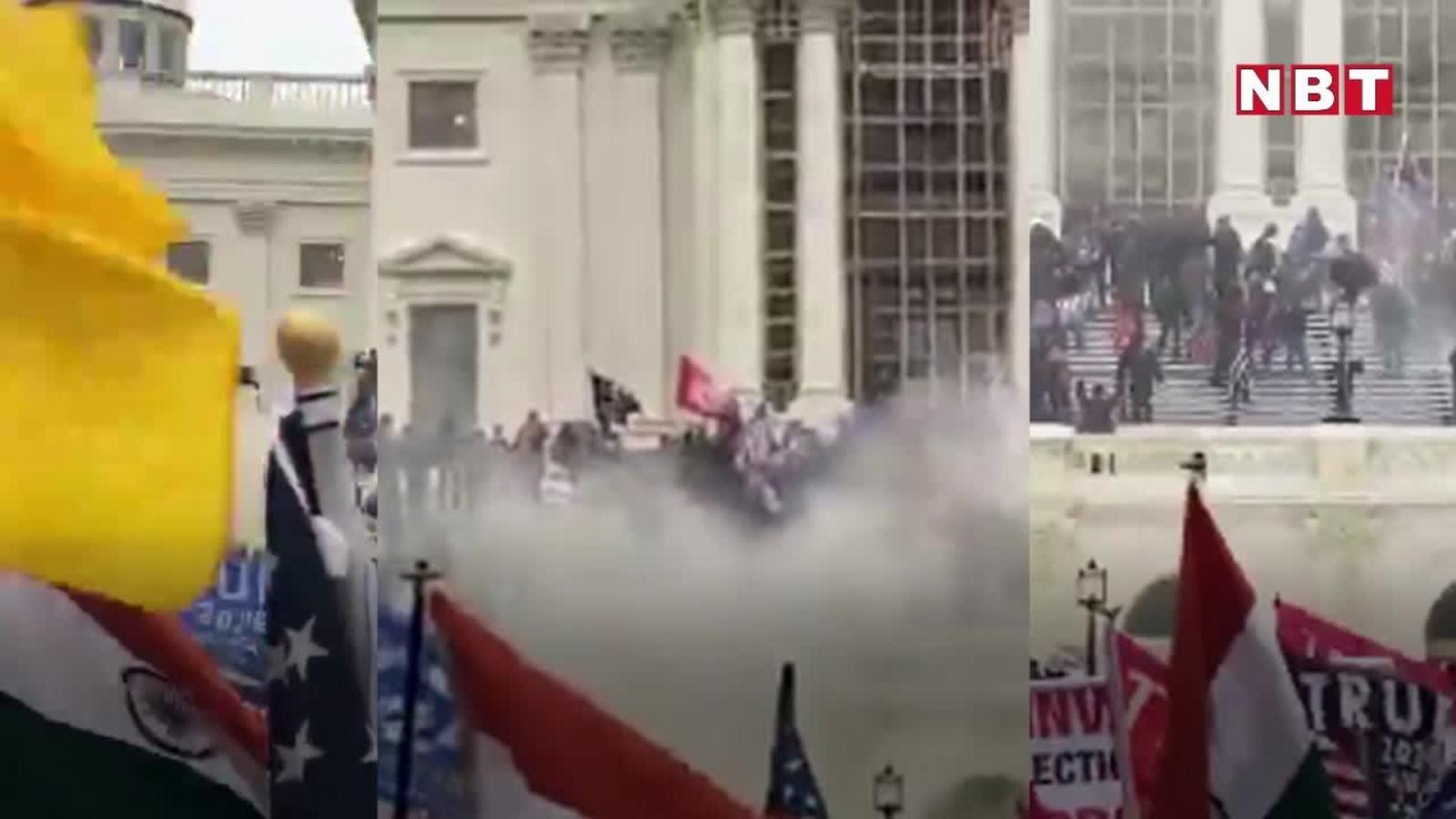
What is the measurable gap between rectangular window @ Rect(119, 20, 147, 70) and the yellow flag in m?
0.07

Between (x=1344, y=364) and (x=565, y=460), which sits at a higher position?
(x=1344, y=364)

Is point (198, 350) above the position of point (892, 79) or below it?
below

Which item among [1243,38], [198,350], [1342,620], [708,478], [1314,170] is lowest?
[1342,620]

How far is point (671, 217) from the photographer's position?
9.43 ft

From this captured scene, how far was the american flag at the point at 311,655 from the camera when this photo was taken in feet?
9.31

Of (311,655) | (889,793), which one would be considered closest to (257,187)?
(311,655)

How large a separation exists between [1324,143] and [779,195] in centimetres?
76

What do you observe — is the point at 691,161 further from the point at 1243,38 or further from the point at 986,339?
the point at 1243,38

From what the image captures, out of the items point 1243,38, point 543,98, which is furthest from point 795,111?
point 1243,38

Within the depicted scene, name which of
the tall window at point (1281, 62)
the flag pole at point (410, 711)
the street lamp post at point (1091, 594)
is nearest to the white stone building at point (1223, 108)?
the tall window at point (1281, 62)

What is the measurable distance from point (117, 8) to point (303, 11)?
0.82ft

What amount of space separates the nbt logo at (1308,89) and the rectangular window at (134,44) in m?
1.49

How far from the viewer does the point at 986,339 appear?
287 cm

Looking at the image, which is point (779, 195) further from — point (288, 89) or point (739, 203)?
point (288, 89)
